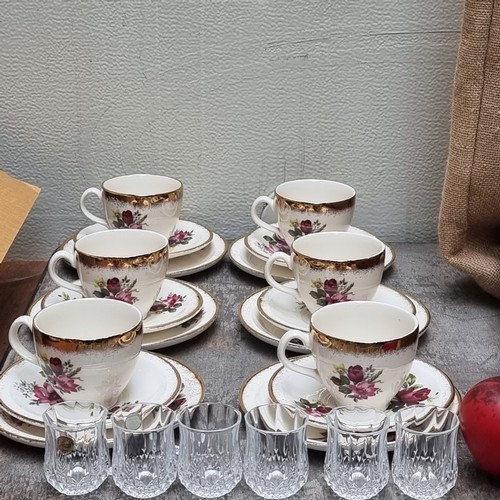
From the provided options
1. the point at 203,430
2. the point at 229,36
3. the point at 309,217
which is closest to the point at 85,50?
the point at 229,36

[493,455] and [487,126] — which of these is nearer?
[493,455]

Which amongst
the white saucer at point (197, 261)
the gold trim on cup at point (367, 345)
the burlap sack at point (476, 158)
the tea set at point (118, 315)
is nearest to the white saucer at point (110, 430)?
the tea set at point (118, 315)

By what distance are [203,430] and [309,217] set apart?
1.29ft

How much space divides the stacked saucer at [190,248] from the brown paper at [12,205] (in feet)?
0.25

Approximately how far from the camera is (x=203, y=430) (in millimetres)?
649

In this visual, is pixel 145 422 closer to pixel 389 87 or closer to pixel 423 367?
pixel 423 367

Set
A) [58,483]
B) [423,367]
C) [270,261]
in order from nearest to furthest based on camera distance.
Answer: [58,483]
[423,367]
[270,261]

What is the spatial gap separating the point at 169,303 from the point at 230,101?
290mm

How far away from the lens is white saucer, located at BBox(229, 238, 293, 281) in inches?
39.7

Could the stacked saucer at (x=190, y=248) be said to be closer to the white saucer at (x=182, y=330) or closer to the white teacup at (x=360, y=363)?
the white saucer at (x=182, y=330)

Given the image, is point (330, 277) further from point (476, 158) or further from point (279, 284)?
point (476, 158)

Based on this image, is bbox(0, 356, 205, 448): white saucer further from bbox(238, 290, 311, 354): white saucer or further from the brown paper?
the brown paper

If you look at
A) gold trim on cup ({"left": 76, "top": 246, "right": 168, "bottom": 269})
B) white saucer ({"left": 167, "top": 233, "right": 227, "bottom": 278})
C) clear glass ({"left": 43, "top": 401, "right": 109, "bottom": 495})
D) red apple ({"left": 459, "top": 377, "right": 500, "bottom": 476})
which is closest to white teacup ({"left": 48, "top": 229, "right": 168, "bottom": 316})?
gold trim on cup ({"left": 76, "top": 246, "right": 168, "bottom": 269})

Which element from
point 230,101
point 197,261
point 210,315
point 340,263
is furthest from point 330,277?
point 230,101
